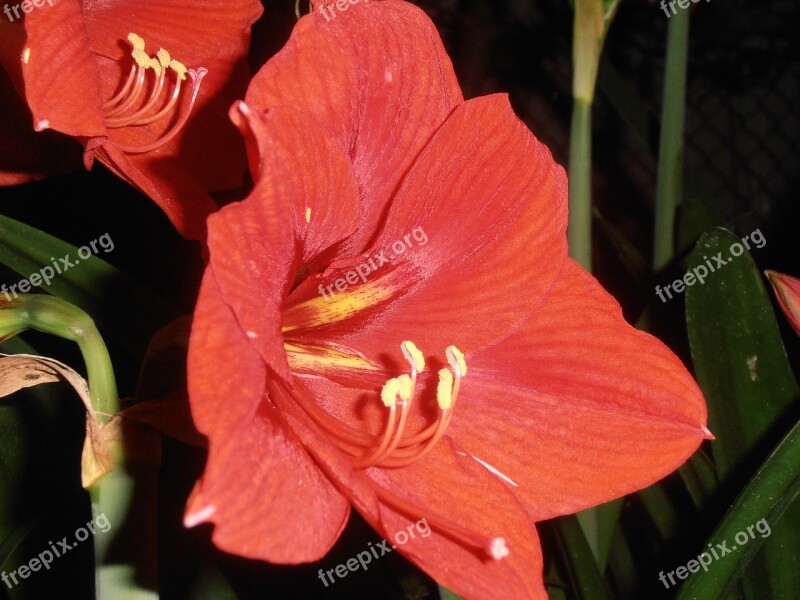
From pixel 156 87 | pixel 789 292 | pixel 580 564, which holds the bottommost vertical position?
pixel 580 564

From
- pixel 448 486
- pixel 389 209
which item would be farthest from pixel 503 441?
pixel 389 209

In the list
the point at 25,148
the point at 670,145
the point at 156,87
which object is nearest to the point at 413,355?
the point at 156,87

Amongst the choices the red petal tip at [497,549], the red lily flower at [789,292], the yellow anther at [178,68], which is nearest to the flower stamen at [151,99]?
the yellow anther at [178,68]

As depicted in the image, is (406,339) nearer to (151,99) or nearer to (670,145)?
(151,99)

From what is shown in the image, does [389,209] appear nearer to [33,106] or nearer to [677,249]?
[33,106]

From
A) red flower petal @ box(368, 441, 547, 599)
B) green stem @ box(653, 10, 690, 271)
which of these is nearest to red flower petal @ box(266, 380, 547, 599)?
red flower petal @ box(368, 441, 547, 599)

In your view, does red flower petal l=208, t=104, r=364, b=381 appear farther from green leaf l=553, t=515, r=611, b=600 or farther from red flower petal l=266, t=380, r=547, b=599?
green leaf l=553, t=515, r=611, b=600

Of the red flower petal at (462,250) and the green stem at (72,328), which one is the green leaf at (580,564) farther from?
the green stem at (72,328)
